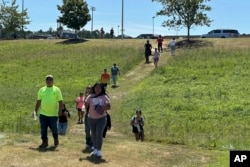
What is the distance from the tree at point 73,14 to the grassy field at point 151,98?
38.4ft

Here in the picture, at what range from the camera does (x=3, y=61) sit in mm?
41219

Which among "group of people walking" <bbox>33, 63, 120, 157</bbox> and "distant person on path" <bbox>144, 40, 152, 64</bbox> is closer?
"group of people walking" <bbox>33, 63, 120, 157</bbox>

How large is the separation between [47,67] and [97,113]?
89.7 ft

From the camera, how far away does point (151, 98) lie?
24.2 metres

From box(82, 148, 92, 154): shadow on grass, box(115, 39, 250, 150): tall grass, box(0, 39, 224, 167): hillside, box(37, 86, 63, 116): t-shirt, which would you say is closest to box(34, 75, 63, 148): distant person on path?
box(37, 86, 63, 116): t-shirt

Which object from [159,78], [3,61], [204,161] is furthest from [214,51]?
[204,161]

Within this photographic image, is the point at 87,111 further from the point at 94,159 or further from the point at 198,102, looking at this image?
the point at 198,102

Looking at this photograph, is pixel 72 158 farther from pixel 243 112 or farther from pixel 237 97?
pixel 237 97

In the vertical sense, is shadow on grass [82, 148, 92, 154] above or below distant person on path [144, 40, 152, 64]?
below

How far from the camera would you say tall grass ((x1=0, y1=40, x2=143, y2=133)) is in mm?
22495

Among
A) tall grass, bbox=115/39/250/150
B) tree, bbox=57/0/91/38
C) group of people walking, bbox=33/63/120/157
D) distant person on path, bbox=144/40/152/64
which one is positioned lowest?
tall grass, bbox=115/39/250/150

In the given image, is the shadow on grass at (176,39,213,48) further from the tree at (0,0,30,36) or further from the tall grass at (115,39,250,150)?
the tree at (0,0,30,36)

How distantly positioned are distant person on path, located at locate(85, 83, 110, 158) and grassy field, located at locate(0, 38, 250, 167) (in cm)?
42

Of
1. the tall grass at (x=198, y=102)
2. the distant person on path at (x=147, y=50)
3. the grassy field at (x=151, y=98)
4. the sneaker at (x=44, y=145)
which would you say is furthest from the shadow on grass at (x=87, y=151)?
the distant person on path at (x=147, y=50)
